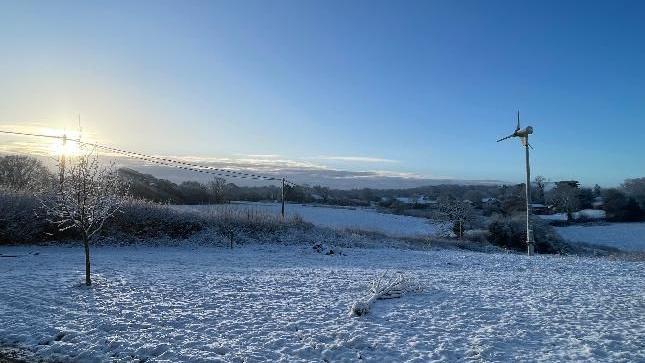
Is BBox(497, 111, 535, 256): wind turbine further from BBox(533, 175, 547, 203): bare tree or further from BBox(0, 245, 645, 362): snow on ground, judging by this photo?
BBox(533, 175, 547, 203): bare tree

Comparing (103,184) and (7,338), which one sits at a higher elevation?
(103,184)

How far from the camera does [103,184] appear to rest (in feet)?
51.8

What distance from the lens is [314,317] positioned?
34.1 feet

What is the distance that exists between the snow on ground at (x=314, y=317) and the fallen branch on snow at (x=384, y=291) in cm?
28

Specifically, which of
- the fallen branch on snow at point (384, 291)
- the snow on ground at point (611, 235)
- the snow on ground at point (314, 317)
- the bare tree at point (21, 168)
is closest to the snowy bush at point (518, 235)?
the snow on ground at point (611, 235)

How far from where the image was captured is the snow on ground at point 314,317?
8.26 meters

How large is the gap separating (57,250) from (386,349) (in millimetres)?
26688

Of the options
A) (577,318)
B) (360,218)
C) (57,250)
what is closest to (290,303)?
(577,318)

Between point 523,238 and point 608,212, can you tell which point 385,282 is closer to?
point 523,238

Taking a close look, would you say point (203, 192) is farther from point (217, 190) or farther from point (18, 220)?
point (18, 220)

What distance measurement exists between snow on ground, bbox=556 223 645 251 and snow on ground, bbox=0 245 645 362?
47.9 m

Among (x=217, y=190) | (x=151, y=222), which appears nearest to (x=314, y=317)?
(x=151, y=222)

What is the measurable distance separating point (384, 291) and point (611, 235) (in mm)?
67307

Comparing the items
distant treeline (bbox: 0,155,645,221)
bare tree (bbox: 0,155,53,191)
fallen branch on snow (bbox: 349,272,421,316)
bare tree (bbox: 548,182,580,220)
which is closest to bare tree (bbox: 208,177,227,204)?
distant treeline (bbox: 0,155,645,221)
